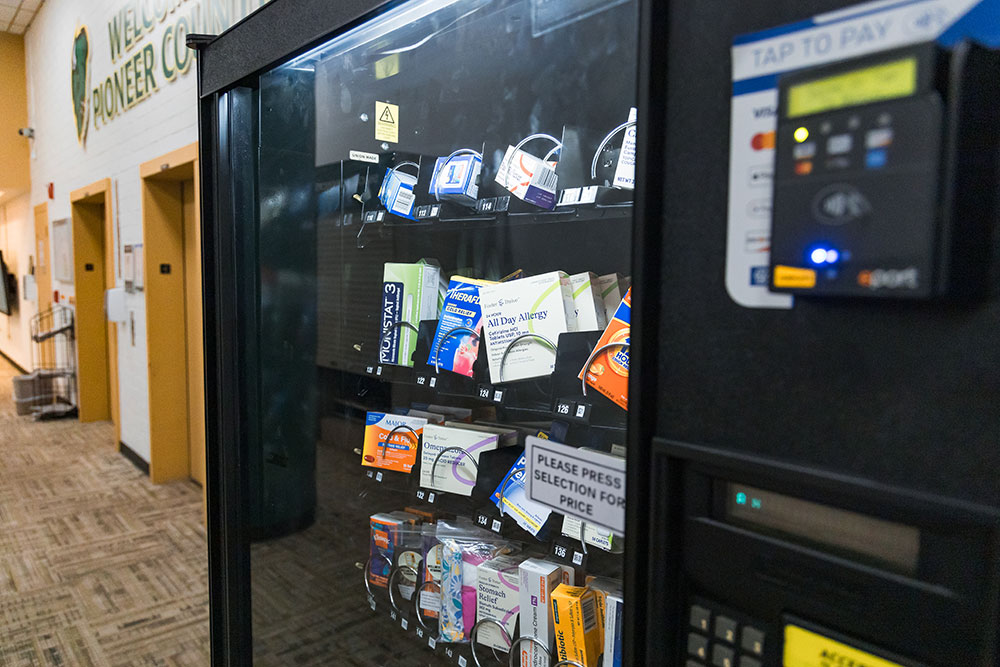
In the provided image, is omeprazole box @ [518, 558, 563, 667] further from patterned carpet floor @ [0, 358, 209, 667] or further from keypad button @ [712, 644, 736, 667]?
patterned carpet floor @ [0, 358, 209, 667]

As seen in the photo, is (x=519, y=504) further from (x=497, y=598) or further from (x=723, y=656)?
(x=723, y=656)

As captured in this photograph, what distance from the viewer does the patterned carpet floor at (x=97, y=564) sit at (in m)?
2.61

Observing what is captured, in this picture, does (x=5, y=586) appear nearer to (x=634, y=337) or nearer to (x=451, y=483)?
(x=451, y=483)

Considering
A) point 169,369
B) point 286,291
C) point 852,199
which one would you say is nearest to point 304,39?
point 286,291

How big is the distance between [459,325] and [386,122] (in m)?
0.60

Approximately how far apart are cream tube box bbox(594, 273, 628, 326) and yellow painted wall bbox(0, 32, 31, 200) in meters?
8.64

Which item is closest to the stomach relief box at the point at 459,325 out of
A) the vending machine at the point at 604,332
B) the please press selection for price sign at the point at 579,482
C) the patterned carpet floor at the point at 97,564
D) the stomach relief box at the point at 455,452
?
the vending machine at the point at 604,332

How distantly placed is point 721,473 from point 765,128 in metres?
0.32

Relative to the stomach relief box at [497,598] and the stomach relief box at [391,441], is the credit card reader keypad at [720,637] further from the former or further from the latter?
the stomach relief box at [391,441]

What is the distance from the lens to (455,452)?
5.25ft

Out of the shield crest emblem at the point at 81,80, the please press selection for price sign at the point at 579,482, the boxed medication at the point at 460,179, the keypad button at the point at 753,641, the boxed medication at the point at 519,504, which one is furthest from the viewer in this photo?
the shield crest emblem at the point at 81,80

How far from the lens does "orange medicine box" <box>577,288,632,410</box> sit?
121 cm

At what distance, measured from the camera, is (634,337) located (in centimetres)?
69

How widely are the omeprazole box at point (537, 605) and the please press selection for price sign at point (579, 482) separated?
657 millimetres
